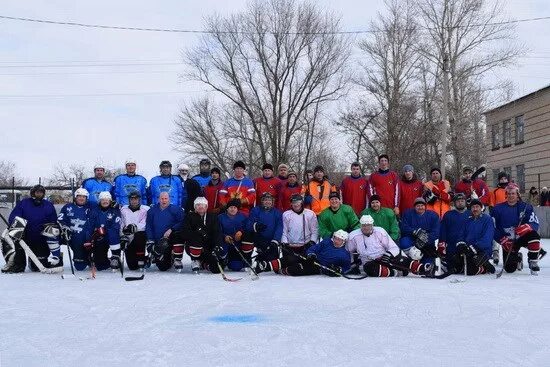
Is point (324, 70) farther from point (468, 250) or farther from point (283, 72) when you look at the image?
point (468, 250)

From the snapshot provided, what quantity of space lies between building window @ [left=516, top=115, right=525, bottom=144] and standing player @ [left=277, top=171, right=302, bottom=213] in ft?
48.5

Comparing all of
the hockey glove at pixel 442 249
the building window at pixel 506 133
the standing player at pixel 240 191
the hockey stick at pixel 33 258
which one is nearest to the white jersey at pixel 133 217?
the hockey stick at pixel 33 258

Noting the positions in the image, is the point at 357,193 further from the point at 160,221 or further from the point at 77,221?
the point at 77,221

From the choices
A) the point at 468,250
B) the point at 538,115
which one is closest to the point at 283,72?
the point at 538,115

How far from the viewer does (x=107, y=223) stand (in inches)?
321

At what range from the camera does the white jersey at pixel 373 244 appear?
755 cm

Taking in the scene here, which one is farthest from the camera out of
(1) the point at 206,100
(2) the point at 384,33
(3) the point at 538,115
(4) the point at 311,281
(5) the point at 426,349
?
(1) the point at 206,100

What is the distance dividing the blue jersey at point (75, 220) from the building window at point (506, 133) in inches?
699

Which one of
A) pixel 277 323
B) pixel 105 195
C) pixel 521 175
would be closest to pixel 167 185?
pixel 105 195

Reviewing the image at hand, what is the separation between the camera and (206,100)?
29516 mm

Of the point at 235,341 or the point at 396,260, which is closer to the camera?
the point at 235,341

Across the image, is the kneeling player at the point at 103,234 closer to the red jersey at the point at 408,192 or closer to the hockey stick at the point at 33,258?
the hockey stick at the point at 33,258

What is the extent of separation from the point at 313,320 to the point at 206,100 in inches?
1005

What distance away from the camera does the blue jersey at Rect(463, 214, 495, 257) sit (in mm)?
7633
